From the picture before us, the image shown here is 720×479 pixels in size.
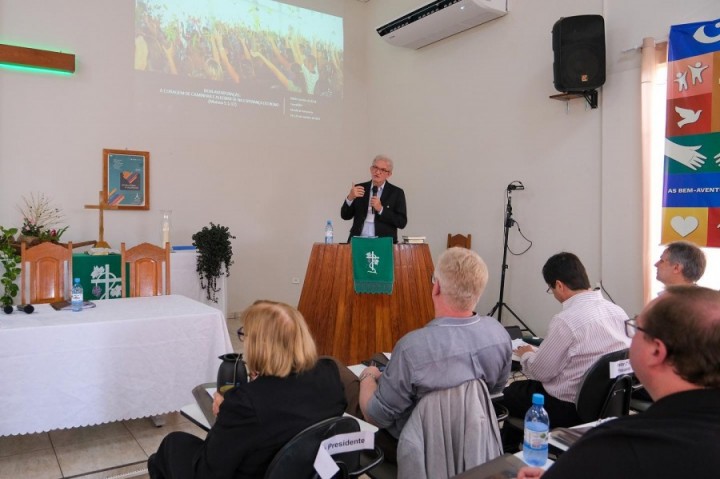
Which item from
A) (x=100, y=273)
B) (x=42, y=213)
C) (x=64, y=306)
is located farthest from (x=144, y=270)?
(x=42, y=213)

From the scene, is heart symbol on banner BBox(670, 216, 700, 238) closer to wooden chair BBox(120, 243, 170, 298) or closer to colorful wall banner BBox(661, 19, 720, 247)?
colorful wall banner BBox(661, 19, 720, 247)

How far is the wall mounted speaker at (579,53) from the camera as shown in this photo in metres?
4.38

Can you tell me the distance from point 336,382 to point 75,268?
11.4 feet

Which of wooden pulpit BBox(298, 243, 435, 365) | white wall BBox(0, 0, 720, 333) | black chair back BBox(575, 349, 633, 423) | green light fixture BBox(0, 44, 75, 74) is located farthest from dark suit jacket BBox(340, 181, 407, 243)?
green light fixture BBox(0, 44, 75, 74)

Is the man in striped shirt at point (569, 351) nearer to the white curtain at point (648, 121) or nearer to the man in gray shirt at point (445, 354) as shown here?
the man in gray shirt at point (445, 354)

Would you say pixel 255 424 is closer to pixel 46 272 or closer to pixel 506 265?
pixel 46 272

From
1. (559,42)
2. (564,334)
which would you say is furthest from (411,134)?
(564,334)

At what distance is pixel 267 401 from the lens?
1.40m

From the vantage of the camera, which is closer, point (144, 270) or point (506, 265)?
point (144, 270)

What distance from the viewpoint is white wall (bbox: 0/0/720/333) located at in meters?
4.59

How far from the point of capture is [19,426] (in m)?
2.41

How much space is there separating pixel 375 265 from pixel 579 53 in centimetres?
246

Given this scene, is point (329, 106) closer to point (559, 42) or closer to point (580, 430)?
point (559, 42)

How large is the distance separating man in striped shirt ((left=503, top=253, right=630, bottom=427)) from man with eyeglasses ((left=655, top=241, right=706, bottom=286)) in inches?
23.3
